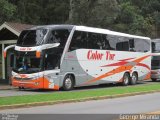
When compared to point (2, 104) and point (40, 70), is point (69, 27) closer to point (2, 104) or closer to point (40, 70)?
point (40, 70)

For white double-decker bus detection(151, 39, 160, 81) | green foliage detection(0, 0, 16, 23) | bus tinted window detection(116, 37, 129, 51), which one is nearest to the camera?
bus tinted window detection(116, 37, 129, 51)

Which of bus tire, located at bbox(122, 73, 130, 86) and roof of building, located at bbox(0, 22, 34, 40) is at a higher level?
roof of building, located at bbox(0, 22, 34, 40)

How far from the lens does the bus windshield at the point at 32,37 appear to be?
1064 inches

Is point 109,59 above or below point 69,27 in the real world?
below

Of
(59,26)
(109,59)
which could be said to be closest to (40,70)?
(59,26)

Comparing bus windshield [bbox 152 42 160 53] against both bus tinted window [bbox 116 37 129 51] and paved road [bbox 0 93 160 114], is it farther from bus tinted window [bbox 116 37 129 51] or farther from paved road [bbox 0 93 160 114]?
paved road [bbox 0 93 160 114]

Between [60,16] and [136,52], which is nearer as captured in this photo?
[136,52]

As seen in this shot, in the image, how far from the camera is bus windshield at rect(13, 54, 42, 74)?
88.4ft

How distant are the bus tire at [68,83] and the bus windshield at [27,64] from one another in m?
2.14

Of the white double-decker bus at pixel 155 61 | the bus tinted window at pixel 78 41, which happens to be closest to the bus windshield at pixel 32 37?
the bus tinted window at pixel 78 41

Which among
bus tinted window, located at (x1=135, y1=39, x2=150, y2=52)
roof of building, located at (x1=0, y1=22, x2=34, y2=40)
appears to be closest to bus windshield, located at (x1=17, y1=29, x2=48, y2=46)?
roof of building, located at (x1=0, y1=22, x2=34, y2=40)

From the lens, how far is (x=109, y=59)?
3250 centimetres

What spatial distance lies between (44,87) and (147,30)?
36248 mm

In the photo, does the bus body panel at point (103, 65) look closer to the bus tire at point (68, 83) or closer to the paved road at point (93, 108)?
the bus tire at point (68, 83)
